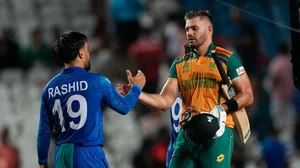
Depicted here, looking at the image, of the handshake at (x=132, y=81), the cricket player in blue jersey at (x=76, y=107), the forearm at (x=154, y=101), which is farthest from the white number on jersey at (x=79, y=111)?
the forearm at (x=154, y=101)

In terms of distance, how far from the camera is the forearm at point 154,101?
8578 millimetres

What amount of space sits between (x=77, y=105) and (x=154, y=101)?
37.2 inches

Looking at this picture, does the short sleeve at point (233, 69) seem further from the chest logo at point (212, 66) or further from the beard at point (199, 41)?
the beard at point (199, 41)

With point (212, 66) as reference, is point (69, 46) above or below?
above

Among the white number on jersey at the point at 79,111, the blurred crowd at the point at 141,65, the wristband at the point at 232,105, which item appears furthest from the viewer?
the blurred crowd at the point at 141,65

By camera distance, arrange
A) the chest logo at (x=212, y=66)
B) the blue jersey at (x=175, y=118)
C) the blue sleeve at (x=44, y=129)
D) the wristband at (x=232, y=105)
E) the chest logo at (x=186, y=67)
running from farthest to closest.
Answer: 1. the blue jersey at (x=175, y=118)
2. the chest logo at (x=186, y=67)
3. the chest logo at (x=212, y=66)
4. the wristband at (x=232, y=105)
5. the blue sleeve at (x=44, y=129)

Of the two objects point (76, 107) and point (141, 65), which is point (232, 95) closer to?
point (76, 107)

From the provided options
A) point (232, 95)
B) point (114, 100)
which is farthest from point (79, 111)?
point (232, 95)

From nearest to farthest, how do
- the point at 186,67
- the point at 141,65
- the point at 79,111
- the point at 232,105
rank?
the point at 79,111 < the point at 232,105 < the point at 186,67 < the point at 141,65

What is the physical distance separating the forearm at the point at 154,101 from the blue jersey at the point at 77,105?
1.23 feet

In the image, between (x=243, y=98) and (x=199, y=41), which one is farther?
(x=199, y=41)

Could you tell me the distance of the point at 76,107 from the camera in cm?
800

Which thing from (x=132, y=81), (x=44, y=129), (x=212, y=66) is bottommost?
(x=44, y=129)

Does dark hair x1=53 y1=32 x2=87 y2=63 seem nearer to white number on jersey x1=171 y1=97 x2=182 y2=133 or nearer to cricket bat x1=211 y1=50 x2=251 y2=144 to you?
cricket bat x1=211 y1=50 x2=251 y2=144
